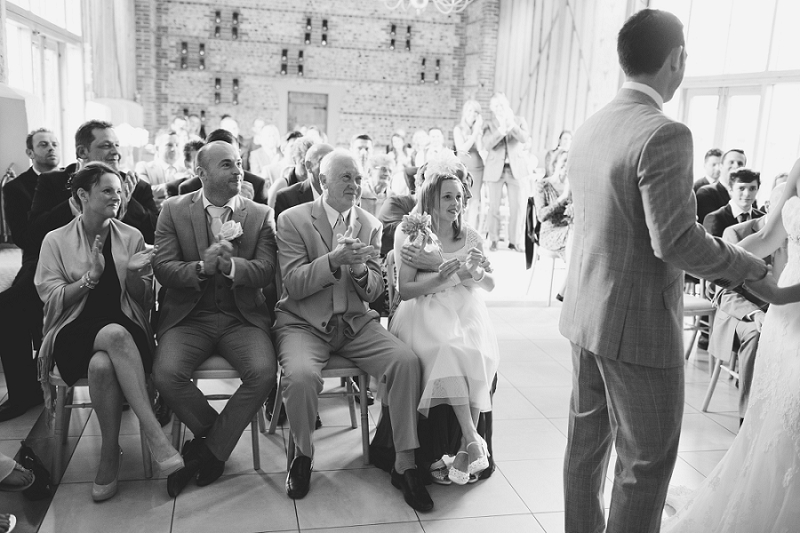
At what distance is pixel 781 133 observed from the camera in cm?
831

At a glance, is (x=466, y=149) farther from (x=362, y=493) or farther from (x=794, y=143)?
(x=362, y=493)

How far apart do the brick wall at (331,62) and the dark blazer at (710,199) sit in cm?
1117

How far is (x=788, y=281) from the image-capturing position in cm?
250

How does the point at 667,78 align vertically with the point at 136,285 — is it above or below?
above

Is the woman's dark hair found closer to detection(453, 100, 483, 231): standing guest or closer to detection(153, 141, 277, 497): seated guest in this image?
detection(153, 141, 277, 497): seated guest

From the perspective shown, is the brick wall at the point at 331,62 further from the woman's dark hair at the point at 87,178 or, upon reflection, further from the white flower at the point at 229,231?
the woman's dark hair at the point at 87,178

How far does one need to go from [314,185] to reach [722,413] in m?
2.99

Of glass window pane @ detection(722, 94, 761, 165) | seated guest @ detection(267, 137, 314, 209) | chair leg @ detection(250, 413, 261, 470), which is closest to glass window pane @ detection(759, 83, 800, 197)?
glass window pane @ detection(722, 94, 761, 165)

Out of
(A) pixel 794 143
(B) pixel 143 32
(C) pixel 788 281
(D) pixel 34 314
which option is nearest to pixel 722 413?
(C) pixel 788 281

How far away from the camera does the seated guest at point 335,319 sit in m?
3.04

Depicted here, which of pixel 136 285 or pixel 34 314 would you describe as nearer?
pixel 136 285

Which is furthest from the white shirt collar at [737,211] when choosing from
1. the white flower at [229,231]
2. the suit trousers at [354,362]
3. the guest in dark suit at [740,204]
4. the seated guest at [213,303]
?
the white flower at [229,231]

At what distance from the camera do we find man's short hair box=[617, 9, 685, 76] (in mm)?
1897

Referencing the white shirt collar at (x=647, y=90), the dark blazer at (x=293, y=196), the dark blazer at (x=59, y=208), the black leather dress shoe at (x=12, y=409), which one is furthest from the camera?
the dark blazer at (x=293, y=196)
